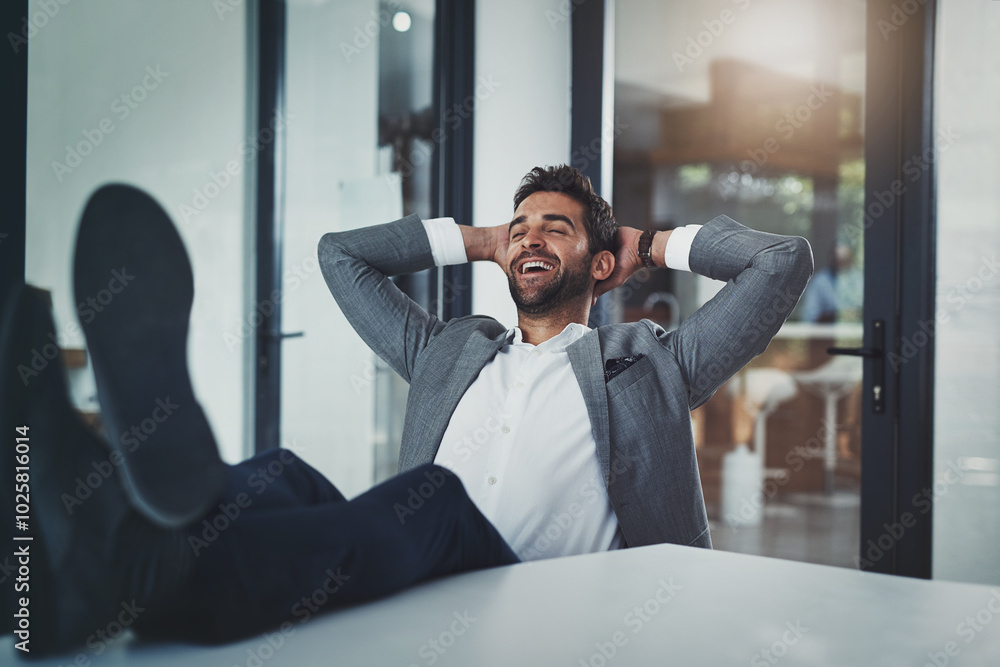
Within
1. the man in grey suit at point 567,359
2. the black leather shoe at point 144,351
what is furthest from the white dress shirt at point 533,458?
the black leather shoe at point 144,351

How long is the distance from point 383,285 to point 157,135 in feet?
3.73

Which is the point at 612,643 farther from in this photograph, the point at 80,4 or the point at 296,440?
the point at 296,440

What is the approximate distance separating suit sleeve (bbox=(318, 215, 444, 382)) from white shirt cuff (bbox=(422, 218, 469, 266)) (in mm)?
16

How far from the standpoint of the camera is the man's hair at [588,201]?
1.98 meters

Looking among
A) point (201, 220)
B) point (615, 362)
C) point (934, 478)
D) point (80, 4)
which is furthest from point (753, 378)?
point (80, 4)

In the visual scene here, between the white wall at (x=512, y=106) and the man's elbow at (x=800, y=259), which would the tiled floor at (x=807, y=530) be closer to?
the man's elbow at (x=800, y=259)

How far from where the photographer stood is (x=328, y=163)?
3.11 metres

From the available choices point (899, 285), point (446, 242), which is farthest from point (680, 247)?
point (899, 285)

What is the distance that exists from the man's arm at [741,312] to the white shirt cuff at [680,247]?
97 mm

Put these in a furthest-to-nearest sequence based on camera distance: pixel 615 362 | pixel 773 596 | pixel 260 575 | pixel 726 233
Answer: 1. pixel 726 233
2. pixel 615 362
3. pixel 773 596
4. pixel 260 575

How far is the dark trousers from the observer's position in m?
0.79

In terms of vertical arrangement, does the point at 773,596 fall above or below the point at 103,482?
below

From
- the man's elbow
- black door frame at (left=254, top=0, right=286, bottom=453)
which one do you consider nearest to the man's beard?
the man's elbow

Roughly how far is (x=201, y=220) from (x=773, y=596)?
7.93 feet
